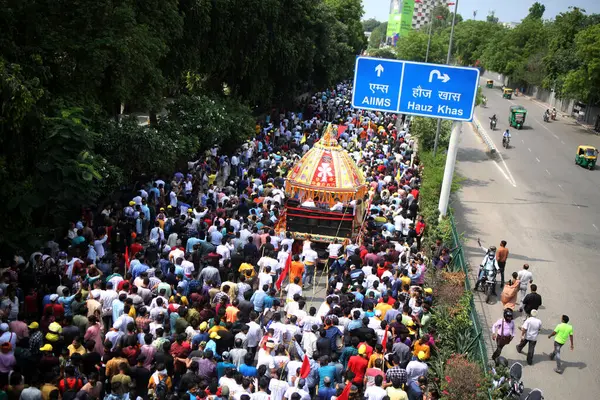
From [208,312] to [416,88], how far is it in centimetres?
957

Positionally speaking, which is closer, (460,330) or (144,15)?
(460,330)

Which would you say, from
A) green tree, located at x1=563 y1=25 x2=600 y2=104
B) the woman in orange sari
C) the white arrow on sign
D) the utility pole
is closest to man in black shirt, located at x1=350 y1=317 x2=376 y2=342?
the woman in orange sari

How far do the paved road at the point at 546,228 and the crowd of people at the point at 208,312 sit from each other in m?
3.06

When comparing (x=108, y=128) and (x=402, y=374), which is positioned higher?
(x=108, y=128)

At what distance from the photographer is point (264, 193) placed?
19938mm

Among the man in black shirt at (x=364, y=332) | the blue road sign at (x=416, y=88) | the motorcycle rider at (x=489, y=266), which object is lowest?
the motorcycle rider at (x=489, y=266)

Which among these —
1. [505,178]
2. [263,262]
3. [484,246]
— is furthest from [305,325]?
[505,178]

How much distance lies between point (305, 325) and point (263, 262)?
3028mm

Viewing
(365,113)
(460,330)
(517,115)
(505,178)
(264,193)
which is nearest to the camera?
(460,330)

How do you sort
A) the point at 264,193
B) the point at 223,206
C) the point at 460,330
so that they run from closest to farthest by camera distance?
the point at 460,330, the point at 223,206, the point at 264,193

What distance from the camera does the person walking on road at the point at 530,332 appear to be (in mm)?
12867

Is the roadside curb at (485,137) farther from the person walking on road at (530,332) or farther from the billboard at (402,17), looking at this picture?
the billboard at (402,17)

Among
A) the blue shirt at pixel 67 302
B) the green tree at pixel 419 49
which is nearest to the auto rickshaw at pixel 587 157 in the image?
the green tree at pixel 419 49

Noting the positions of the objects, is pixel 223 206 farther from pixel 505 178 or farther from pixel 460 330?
pixel 505 178
